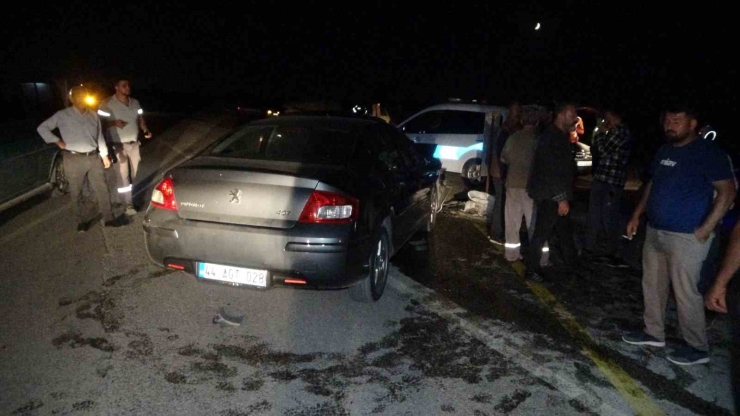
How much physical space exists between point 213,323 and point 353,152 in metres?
1.78

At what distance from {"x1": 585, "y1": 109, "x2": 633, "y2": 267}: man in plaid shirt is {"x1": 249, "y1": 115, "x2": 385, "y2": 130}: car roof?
8.67ft

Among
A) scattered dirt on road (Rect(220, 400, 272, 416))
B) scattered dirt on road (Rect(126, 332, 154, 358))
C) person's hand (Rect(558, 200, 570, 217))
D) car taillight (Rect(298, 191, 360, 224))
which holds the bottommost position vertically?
scattered dirt on road (Rect(220, 400, 272, 416))

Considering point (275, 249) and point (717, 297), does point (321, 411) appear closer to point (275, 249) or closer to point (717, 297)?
point (275, 249)

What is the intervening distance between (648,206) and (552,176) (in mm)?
1289

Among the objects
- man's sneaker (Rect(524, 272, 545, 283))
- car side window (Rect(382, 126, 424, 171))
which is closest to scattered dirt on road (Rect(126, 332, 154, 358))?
car side window (Rect(382, 126, 424, 171))

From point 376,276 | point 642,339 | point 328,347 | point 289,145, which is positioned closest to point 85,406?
point 328,347

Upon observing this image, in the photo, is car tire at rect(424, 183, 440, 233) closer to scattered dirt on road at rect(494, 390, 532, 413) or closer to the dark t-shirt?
the dark t-shirt

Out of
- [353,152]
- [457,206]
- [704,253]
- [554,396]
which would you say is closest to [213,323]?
[353,152]

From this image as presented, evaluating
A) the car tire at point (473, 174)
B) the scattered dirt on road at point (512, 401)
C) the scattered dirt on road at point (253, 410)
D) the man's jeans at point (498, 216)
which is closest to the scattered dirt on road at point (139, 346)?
the scattered dirt on road at point (253, 410)

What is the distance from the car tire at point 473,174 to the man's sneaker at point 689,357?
20.4 ft

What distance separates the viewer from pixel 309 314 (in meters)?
4.81

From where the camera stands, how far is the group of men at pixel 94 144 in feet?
21.3

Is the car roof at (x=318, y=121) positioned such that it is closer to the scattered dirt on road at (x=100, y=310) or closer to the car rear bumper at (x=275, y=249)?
the car rear bumper at (x=275, y=249)

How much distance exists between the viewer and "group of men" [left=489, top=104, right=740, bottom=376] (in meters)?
3.98
